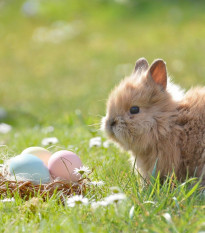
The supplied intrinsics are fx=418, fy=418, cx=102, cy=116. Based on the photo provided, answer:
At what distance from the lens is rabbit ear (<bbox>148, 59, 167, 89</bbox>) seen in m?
3.25

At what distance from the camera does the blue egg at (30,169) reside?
10.0ft

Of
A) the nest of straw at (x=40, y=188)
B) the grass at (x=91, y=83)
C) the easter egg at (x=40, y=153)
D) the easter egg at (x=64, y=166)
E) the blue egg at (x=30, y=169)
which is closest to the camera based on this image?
the grass at (x=91, y=83)

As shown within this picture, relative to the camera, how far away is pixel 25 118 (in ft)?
23.8

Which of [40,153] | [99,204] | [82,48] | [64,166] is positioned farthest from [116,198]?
[82,48]

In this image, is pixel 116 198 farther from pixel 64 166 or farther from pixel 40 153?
pixel 40 153

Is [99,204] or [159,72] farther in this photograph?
[159,72]

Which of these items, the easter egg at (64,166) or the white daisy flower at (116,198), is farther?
the easter egg at (64,166)

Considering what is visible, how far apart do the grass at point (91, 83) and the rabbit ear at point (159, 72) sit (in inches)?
27.4

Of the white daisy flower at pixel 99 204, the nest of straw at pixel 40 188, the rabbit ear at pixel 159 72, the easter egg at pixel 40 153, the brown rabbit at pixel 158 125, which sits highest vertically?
the rabbit ear at pixel 159 72

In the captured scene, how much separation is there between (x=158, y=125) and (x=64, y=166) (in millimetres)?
776

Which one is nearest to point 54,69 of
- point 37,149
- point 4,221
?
point 37,149

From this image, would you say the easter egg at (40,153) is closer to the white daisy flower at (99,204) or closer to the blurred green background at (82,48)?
the white daisy flower at (99,204)

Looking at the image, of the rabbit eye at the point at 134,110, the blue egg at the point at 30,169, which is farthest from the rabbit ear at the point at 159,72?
the blue egg at the point at 30,169

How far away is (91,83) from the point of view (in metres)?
9.08
